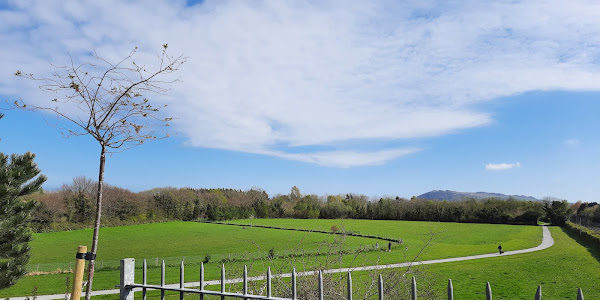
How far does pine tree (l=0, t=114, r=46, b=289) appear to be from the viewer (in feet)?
35.7

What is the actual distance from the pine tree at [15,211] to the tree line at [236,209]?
2126 inches

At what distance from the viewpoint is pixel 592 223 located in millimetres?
77688

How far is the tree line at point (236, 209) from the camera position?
63906mm

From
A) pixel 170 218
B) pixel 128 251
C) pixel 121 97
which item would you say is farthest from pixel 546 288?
pixel 170 218

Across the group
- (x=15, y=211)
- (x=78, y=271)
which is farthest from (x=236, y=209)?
(x=78, y=271)

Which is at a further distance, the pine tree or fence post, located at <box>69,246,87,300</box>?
the pine tree

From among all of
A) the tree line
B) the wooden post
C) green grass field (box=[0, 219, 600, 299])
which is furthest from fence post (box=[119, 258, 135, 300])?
the tree line

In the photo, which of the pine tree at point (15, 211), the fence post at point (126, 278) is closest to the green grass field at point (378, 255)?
the fence post at point (126, 278)

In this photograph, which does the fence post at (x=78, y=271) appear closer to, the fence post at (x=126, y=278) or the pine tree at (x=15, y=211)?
the fence post at (x=126, y=278)

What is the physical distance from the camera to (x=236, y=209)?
86.7 metres

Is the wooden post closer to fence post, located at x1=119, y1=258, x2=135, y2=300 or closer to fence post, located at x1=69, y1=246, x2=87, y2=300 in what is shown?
fence post, located at x1=69, y1=246, x2=87, y2=300

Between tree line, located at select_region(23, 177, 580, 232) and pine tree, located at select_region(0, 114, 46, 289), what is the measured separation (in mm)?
53999

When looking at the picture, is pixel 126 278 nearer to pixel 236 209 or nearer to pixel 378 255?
pixel 378 255

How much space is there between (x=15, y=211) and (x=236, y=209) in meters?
76.1
